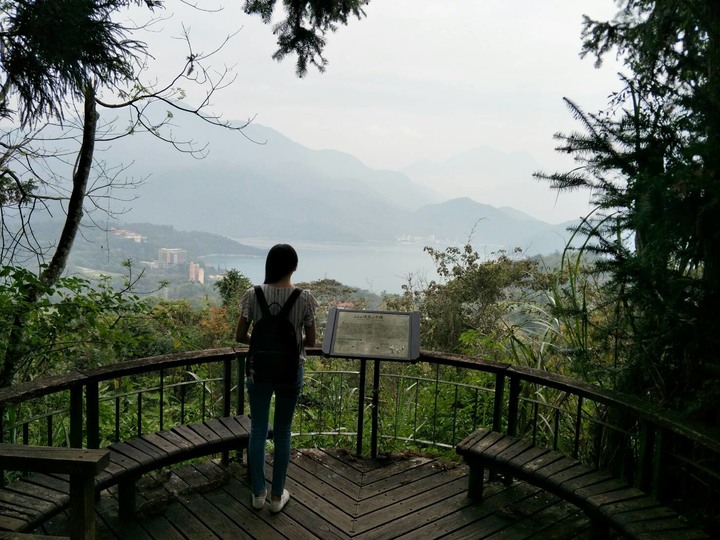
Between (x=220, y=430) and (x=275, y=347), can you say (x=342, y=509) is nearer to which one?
(x=220, y=430)

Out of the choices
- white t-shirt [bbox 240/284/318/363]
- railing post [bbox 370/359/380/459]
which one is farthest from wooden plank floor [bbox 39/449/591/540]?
white t-shirt [bbox 240/284/318/363]

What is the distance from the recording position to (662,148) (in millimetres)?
2258

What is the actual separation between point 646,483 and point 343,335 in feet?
6.13

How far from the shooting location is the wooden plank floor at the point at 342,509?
8.89 ft

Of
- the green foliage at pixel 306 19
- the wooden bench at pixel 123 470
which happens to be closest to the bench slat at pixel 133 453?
the wooden bench at pixel 123 470

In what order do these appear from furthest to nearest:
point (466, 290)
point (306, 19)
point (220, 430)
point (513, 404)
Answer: point (466, 290) < point (306, 19) < point (513, 404) < point (220, 430)

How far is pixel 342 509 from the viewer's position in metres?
2.98

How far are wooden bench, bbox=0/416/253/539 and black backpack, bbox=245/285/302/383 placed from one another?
584mm

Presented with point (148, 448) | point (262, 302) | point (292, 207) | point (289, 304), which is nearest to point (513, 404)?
point (289, 304)

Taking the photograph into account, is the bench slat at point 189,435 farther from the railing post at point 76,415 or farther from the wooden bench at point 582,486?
the wooden bench at point 582,486

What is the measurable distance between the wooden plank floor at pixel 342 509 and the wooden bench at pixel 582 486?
0.22 metres

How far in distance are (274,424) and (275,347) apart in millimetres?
483

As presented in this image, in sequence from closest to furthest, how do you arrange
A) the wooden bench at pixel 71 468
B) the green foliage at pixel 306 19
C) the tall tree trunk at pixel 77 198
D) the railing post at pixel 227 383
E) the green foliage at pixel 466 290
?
the wooden bench at pixel 71 468 → the railing post at pixel 227 383 → the green foliage at pixel 306 19 → the tall tree trunk at pixel 77 198 → the green foliage at pixel 466 290

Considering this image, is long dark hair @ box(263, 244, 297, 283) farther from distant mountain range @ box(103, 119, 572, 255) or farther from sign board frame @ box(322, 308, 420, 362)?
distant mountain range @ box(103, 119, 572, 255)
